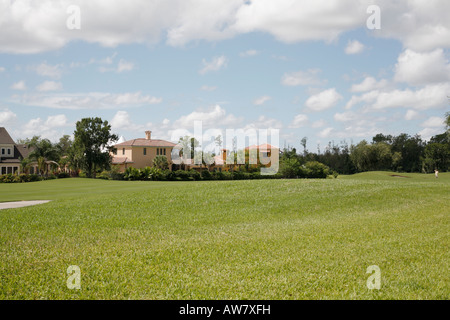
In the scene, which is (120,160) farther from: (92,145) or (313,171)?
(313,171)

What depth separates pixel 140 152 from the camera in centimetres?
6550

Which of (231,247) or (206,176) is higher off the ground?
(206,176)

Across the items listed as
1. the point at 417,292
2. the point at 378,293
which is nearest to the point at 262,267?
the point at 378,293

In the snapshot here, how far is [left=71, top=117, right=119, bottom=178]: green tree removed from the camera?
5459 cm

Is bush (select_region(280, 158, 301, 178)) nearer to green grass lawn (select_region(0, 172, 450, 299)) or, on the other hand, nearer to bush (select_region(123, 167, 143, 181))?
bush (select_region(123, 167, 143, 181))

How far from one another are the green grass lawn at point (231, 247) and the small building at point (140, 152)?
47.5m

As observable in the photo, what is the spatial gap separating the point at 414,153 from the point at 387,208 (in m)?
72.8

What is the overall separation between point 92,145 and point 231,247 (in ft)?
165

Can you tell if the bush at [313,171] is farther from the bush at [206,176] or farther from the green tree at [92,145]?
the green tree at [92,145]

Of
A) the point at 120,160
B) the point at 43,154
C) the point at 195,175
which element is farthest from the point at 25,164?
the point at 195,175

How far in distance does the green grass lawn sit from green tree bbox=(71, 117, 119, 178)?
39.3 m

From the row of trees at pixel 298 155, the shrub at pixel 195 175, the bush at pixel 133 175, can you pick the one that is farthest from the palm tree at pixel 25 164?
the shrub at pixel 195 175

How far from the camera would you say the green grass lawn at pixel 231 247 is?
6.39 meters

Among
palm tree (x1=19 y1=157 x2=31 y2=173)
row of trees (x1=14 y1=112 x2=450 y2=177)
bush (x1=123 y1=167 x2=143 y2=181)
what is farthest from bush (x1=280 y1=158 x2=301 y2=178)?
palm tree (x1=19 y1=157 x2=31 y2=173)
